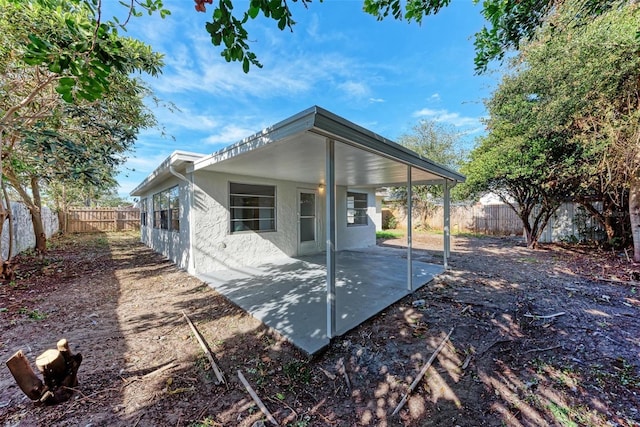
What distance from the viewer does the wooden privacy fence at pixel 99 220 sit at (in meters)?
15.9

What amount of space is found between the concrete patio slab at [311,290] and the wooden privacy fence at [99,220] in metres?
16.4

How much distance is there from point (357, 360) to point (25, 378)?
288cm

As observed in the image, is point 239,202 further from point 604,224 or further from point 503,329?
point 604,224

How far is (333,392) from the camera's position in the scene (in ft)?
7.59

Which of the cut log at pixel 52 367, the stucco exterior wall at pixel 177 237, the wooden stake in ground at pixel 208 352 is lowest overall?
the wooden stake in ground at pixel 208 352

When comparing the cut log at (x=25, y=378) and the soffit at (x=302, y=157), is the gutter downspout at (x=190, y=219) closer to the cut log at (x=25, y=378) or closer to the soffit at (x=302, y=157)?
the soffit at (x=302, y=157)

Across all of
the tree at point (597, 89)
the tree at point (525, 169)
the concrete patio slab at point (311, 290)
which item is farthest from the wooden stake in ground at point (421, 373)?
the tree at point (525, 169)

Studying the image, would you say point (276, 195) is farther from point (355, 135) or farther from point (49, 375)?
point (49, 375)

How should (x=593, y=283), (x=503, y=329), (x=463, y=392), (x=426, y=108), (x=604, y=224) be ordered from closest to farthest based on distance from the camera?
(x=463, y=392), (x=503, y=329), (x=593, y=283), (x=604, y=224), (x=426, y=108)

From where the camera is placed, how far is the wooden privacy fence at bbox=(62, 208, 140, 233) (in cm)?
1588

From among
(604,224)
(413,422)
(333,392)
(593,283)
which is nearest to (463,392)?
(413,422)

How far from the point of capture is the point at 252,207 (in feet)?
22.1

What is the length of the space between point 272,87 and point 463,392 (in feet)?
36.3

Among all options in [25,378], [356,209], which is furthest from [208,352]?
[356,209]
